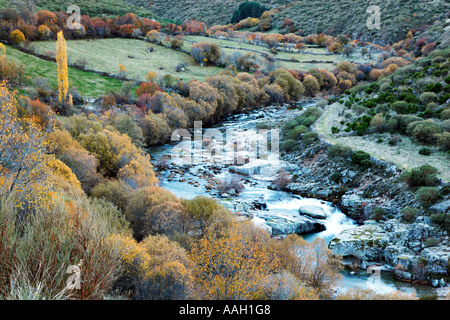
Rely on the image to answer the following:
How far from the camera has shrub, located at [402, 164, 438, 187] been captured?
29703 millimetres

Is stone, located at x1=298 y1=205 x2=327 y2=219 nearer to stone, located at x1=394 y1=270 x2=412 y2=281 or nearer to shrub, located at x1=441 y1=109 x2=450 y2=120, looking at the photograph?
stone, located at x1=394 y1=270 x2=412 y2=281

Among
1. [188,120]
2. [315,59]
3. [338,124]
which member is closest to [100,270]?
[338,124]

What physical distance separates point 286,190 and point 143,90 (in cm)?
3697

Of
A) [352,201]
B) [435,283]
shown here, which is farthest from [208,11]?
[435,283]

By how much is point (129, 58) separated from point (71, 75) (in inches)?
810

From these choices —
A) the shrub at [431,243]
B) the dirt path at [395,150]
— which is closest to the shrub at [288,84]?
the dirt path at [395,150]

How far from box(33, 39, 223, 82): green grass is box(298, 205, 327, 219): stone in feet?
167

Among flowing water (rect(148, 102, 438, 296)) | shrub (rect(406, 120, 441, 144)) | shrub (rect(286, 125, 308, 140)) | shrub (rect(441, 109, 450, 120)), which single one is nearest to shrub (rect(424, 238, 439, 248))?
flowing water (rect(148, 102, 438, 296))

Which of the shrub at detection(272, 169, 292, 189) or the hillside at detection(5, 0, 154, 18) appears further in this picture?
the hillside at detection(5, 0, 154, 18)

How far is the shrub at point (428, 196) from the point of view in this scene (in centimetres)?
2789

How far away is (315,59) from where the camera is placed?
342ft

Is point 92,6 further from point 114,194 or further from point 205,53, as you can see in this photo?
point 114,194

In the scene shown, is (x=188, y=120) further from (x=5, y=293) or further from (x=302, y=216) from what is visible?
(x=5, y=293)

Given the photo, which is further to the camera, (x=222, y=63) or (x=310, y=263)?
(x=222, y=63)
